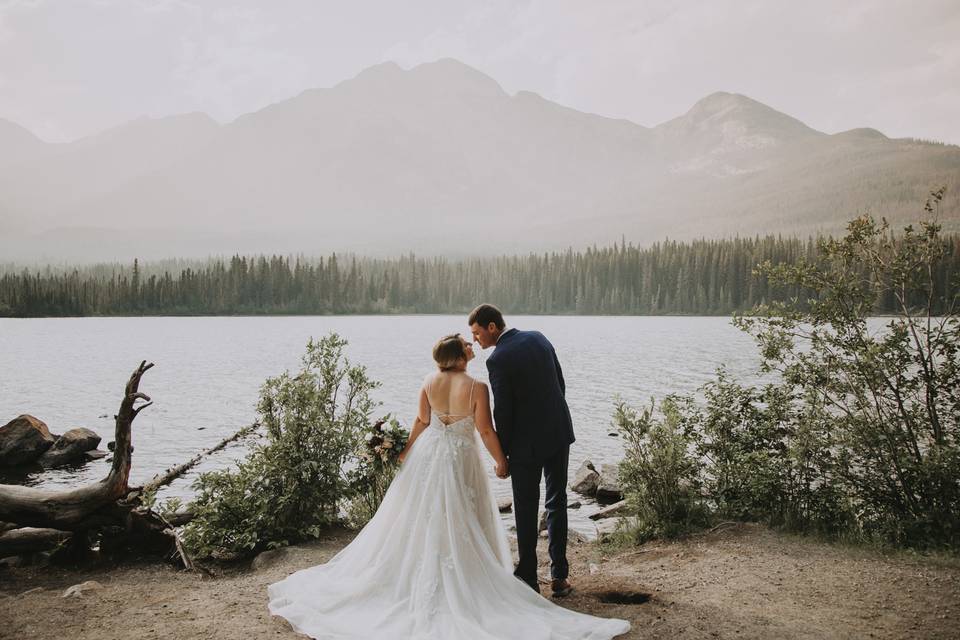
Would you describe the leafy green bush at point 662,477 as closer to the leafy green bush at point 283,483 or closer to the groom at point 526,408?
the groom at point 526,408

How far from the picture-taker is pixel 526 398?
6.99m

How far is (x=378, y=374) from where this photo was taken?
47312mm

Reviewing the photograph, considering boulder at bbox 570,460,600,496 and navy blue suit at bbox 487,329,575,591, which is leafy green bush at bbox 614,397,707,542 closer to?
navy blue suit at bbox 487,329,575,591

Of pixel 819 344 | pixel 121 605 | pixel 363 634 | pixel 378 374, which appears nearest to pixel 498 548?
pixel 363 634

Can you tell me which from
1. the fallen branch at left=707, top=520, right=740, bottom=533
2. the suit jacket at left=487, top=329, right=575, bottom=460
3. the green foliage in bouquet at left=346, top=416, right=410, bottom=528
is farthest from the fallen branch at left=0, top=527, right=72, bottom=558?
the fallen branch at left=707, top=520, right=740, bottom=533

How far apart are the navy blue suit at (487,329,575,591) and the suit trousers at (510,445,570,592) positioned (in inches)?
0.4

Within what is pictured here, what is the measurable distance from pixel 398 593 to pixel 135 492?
5436 millimetres

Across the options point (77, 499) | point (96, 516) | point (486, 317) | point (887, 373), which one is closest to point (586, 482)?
point (887, 373)

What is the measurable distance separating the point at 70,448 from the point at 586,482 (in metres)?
17.7

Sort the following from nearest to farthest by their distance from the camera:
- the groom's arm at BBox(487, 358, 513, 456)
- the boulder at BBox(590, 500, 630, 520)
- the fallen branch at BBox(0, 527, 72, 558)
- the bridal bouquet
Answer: the groom's arm at BBox(487, 358, 513, 456), the bridal bouquet, the fallen branch at BBox(0, 527, 72, 558), the boulder at BBox(590, 500, 630, 520)

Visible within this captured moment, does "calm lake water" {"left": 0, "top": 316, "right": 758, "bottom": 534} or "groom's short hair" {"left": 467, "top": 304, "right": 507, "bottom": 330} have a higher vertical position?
"groom's short hair" {"left": 467, "top": 304, "right": 507, "bottom": 330}

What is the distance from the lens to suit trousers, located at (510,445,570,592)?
7.04 meters

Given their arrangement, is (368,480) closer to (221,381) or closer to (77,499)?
(77,499)

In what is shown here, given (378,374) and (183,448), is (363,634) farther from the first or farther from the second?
(378,374)
